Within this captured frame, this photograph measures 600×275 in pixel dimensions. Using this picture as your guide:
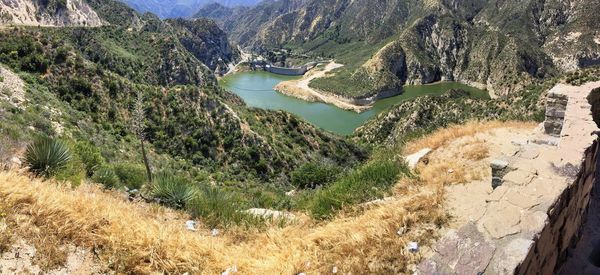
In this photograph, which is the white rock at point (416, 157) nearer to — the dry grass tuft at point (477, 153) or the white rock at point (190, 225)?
the dry grass tuft at point (477, 153)

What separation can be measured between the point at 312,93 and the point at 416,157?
381ft

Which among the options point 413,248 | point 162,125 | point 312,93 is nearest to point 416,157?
point 413,248

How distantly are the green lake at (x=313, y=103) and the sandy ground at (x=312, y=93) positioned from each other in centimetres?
195

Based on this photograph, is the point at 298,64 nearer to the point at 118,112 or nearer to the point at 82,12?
the point at 82,12

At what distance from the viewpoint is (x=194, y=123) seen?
1345 inches

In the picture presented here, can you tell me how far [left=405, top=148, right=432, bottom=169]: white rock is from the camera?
30.4 ft

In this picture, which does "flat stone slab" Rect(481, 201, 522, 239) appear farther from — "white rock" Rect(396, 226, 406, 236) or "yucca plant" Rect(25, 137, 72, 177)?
"yucca plant" Rect(25, 137, 72, 177)

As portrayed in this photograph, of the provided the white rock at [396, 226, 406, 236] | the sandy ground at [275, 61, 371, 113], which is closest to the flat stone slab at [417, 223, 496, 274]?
the white rock at [396, 226, 406, 236]

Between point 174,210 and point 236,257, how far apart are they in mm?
2526

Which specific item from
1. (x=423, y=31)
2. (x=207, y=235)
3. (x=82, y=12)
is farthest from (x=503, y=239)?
(x=423, y=31)

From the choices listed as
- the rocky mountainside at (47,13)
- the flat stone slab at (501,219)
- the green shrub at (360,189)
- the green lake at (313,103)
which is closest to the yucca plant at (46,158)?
the green shrub at (360,189)

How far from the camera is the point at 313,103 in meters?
119

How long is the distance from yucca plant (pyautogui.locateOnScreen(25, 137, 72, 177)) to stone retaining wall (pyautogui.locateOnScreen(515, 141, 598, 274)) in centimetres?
812

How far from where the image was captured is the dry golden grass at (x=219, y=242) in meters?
5.16
